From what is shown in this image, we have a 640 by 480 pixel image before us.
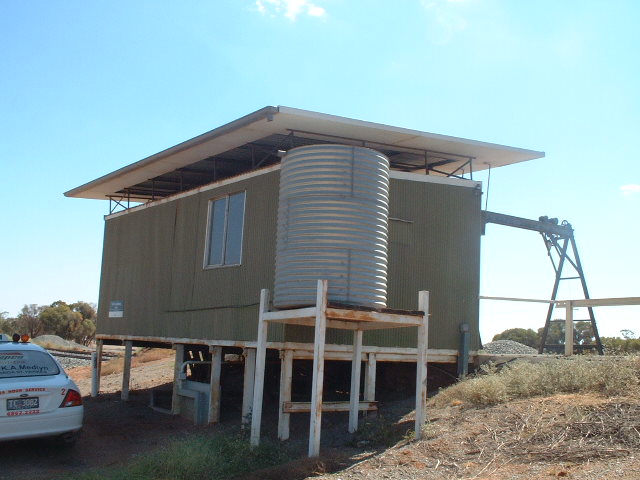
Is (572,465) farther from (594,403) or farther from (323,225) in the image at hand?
(323,225)

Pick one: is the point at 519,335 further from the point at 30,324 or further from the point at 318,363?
the point at 30,324

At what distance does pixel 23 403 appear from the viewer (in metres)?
9.10

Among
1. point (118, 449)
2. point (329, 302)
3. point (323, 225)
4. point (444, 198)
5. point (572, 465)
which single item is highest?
point (444, 198)

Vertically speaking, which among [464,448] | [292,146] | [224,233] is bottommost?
[464,448]

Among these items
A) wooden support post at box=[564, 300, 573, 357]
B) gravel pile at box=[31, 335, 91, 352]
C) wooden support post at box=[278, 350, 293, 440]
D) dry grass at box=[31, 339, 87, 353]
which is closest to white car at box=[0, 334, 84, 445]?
wooden support post at box=[278, 350, 293, 440]

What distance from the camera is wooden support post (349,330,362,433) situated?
33.8 feet

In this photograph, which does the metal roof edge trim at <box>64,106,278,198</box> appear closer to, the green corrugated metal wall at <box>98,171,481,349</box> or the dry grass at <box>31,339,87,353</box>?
the green corrugated metal wall at <box>98,171,481,349</box>

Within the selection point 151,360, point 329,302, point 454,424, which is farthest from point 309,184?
point 151,360

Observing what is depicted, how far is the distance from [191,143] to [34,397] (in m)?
5.08

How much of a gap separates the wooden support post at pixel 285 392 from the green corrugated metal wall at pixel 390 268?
0.30 m

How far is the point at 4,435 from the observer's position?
894 cm

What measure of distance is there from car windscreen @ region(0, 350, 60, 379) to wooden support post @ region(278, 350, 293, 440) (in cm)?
315

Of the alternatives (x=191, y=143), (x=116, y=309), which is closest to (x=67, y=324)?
(x=116, y=309)

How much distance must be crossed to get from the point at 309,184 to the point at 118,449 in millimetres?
4906
